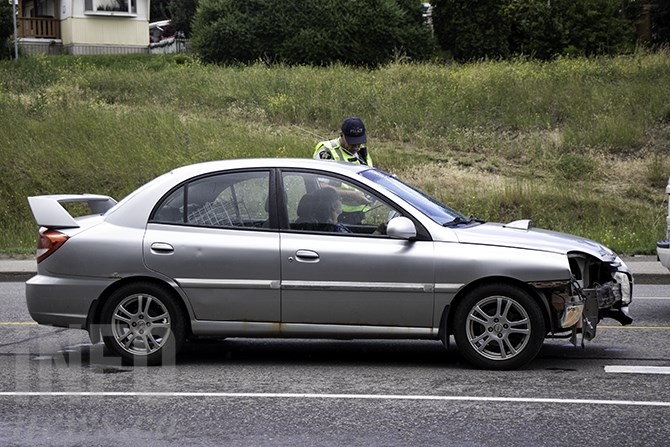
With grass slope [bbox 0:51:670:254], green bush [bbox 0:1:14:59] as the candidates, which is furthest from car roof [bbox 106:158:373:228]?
green bush [bbox 0:1:14:59]

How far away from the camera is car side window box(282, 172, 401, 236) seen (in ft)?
27.8

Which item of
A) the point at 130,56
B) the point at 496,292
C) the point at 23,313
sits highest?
the point at 130,56

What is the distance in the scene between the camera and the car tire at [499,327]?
26.7 ft

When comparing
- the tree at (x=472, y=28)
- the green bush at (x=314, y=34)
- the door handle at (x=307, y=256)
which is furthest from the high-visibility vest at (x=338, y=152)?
the tree at (x=472, y=28)

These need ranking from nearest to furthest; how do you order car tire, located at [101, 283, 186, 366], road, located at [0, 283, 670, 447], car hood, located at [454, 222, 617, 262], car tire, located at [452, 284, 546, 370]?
road, located at [0, 283, 670, 447], car tire, located at [452, 284, 546, 370], car hood, located at [454, 222, 617, 262], car tire, located at [101, 283, 186, 366]

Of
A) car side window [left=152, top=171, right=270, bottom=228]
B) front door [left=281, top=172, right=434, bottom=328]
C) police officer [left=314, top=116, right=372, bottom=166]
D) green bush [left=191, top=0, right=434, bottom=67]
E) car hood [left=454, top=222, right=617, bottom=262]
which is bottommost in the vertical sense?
front door [left=281, top=172, right=434, bottom=328]

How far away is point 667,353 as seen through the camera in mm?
9023

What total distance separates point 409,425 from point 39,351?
398 cm

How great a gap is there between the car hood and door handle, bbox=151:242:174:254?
2.18 meters

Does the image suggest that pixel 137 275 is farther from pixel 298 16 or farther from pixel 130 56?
pixel 130 56

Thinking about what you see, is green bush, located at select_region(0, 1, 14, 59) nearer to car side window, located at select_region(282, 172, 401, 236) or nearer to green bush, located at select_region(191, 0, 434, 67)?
green bush, located at select_region(191, 0, 434, 67)

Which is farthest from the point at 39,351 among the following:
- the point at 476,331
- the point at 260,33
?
the point at 260,33

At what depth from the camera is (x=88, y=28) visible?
164 feet

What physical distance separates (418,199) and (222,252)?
164 cm
